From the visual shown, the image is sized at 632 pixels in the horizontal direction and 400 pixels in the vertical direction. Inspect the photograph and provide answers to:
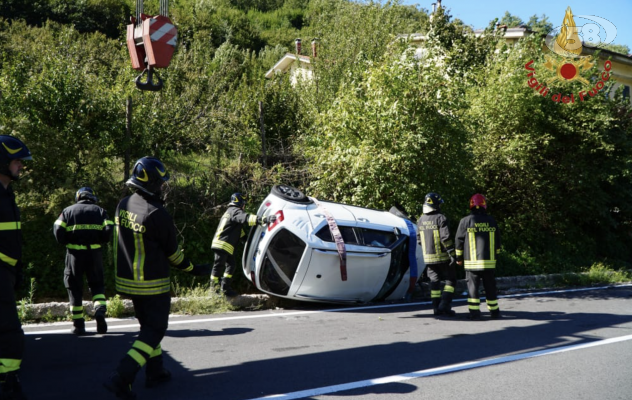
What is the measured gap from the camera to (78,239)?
642 cm

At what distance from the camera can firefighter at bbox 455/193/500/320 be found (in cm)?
805

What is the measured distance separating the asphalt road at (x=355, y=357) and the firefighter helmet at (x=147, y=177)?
5.73 ft

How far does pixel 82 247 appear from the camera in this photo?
21.2ft

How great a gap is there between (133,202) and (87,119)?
6456mm

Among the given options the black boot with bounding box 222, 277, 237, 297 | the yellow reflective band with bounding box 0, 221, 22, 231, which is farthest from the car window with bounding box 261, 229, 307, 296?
the yellow reflective band with bounding box 0, 221, 22, 231

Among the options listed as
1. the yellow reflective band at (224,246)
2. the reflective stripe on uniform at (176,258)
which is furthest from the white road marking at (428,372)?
the yellow reflective band at (224,246)

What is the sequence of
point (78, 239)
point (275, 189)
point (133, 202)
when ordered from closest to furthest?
point (133, 202) → point (78, 239) → point (275, 189)

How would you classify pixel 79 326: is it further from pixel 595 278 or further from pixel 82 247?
pixel 595 278

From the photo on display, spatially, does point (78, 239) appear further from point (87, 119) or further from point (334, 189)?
point (334, 189)

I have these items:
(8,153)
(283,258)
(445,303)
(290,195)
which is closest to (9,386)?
(8,153)

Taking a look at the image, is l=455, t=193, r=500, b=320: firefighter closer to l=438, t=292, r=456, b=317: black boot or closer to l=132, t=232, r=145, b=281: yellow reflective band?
l=438, t=292, r=456, b=317: black boot

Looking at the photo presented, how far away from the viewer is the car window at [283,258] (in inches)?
311

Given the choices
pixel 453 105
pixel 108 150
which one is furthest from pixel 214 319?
pixel 453 105

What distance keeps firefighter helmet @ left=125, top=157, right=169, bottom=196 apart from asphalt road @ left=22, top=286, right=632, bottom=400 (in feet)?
5.73
